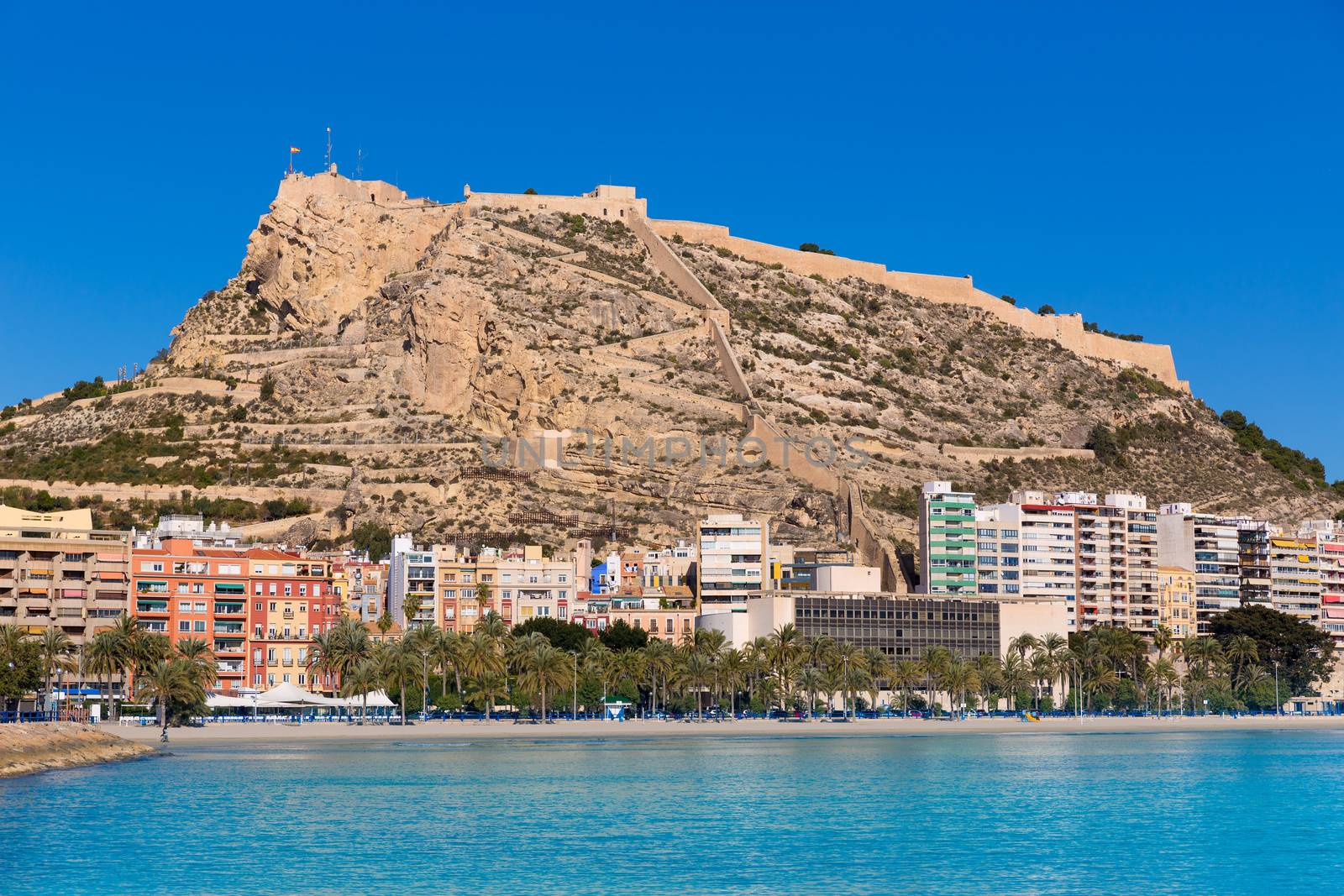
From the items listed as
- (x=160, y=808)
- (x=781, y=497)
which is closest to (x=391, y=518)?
(x=781, y=497)

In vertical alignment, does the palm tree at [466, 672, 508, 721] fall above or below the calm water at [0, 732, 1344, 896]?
above

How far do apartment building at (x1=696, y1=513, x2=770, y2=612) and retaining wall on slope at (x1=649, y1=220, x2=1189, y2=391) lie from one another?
57546mm

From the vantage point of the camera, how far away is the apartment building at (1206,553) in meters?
133

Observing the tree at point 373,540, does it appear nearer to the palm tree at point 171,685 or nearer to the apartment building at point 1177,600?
the palm tree at point 171,685

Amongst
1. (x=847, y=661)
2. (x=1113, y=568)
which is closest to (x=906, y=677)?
(x=847, y=661)

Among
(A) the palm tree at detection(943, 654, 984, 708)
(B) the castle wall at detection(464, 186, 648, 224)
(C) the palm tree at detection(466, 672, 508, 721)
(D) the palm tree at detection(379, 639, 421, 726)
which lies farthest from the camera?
(B) the castle wall at detection(464, 186, 648, 224)

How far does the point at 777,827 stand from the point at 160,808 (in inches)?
738

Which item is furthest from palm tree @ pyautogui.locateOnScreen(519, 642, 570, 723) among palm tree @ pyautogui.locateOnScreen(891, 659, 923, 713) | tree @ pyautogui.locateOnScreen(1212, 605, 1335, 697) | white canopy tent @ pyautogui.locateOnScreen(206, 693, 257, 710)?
tree @ pyautogui.locateOnScreen(1212, 605, 1335, 697)

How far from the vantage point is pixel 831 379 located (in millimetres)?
151625

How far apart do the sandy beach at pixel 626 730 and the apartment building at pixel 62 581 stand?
8246 mm

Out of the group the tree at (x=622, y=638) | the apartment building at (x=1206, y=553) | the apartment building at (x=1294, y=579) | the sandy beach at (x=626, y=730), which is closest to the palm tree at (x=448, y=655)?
the sandy beach at (x=626, y=730)

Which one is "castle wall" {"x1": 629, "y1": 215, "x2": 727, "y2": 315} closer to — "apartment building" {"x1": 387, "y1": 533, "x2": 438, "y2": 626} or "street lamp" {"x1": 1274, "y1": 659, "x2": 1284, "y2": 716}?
"apartment building" {"x1": 387, "y1": 533, "x2": 438, "y2": 626}

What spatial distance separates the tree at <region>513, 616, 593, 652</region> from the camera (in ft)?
336

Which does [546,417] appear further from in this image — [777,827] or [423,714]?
[777,827]
